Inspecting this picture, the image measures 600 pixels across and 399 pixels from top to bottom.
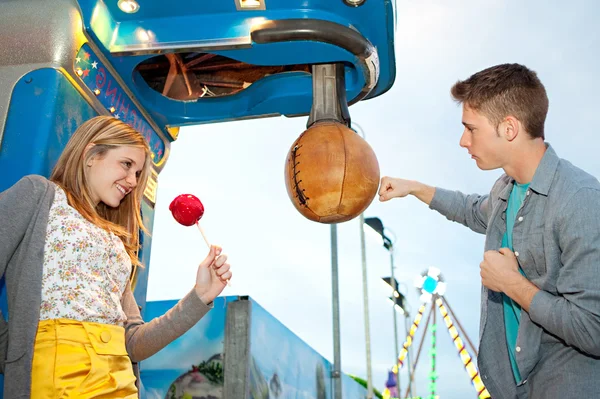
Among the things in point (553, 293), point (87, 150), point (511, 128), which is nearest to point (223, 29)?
point (87, 150)

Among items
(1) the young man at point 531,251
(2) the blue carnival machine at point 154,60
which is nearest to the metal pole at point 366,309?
(2) the blue carnival machine at point 154,60

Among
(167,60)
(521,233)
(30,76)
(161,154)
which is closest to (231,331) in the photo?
(161,154)

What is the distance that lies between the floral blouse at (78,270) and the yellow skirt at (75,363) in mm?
50

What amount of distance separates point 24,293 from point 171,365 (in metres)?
3.10

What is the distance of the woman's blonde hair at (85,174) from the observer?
2400 millimetres

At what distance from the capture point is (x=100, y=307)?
86.0 inches

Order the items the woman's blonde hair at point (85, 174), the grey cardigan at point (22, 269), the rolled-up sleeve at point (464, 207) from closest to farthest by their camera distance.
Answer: the grey cardigan at point (22, 269), the woman's blonde hair at point (85, 174), the rolled-up sleeve at point (464, 207)

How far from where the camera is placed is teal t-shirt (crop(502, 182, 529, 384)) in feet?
7.43

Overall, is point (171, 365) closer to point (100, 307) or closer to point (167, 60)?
point (167, 60)

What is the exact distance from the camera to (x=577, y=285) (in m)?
1.90

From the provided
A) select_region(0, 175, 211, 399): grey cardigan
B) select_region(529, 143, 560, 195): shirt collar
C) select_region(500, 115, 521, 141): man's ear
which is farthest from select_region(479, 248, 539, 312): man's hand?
select_region(0, 175, 211, 399): grey cardigan

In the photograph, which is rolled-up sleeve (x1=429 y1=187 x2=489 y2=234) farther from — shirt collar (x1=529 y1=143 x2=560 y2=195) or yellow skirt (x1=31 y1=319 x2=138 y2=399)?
yellow skirt (x1=31 y1=319 x2=138 y2=399)

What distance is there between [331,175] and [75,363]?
1.43m

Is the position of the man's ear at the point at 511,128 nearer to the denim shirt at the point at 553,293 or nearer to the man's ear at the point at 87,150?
the denim shirt at the point at 553,293
